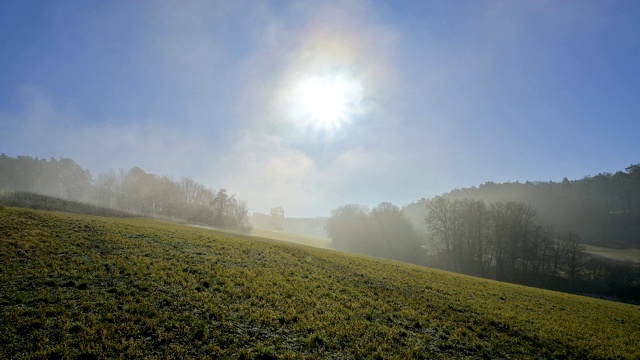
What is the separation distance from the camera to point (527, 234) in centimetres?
7006

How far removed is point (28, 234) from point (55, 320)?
16.0m

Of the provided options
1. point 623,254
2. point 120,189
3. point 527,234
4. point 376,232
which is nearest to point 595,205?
point 623,254

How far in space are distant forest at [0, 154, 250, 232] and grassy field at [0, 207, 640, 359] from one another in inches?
3570

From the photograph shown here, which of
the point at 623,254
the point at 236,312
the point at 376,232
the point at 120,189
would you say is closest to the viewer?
the point at 236,312

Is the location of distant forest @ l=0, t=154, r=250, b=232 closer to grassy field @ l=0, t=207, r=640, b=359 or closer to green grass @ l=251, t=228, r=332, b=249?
green grass @ l=251, t=228, r=332, b=249

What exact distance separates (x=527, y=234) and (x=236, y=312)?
8351 centimetres

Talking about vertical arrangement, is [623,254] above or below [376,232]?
above

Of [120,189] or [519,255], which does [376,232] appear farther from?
[120,189]

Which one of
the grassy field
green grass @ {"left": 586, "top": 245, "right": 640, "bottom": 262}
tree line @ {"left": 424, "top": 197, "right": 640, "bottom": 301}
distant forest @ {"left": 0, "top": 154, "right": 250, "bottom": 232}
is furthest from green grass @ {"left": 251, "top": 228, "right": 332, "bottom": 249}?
green grass @ {"left": 586, "top": 245, "right": 640, "bottom": 262}

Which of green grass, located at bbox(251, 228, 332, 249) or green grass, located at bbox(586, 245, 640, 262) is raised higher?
green grass, located at bbox(586, 245, 640, 262)

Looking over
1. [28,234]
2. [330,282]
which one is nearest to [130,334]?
[330,282]

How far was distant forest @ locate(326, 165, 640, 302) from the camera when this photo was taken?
66.3 meters

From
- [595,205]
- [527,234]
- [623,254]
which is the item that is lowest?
[623,254]

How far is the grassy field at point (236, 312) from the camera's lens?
1023cm
